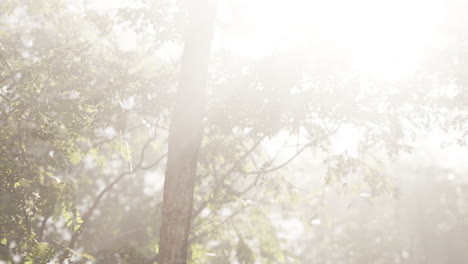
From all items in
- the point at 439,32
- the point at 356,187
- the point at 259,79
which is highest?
the point at 439,32

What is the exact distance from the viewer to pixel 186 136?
7496 millimetres

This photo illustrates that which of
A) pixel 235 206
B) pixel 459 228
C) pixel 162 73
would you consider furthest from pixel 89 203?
pixel 459 228

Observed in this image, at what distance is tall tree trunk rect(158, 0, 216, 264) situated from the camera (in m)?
6.96

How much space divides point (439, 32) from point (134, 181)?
18261mm

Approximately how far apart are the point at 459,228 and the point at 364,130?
28160 mm

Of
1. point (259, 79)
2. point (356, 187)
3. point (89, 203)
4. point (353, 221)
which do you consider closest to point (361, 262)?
point (353, 221)

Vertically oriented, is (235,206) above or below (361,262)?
below

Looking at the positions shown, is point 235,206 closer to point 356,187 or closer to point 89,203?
point 356,187

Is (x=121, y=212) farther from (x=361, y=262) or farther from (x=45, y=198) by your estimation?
(x=361, y=262)

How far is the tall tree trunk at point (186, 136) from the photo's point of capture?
6965 mm

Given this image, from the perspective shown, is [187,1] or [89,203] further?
[89,203]

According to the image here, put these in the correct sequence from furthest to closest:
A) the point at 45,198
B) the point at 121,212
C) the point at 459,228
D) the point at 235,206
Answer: the point at 459,228, the point at 121,212, the point at 235,206, the point at 45,198

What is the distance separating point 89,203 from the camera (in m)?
19.9

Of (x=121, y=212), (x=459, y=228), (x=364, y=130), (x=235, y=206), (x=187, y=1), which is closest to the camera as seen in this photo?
(x=187, y=1)
